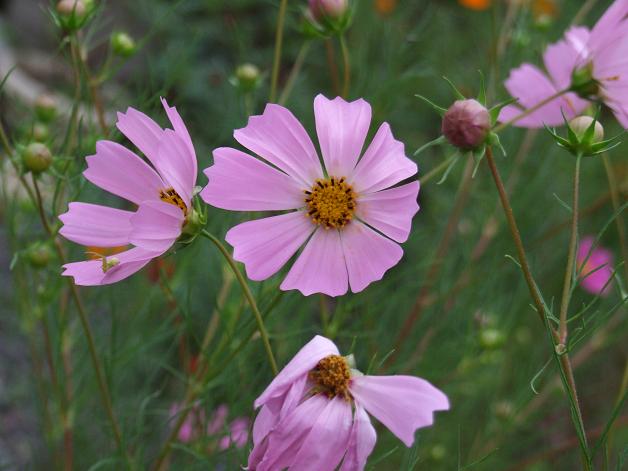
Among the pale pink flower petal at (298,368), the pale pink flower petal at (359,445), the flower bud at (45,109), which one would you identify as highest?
the flower bud at (45,109)

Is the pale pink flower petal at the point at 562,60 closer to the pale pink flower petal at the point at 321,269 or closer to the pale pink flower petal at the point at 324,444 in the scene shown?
the pale pink flower petal at the point at 321,269

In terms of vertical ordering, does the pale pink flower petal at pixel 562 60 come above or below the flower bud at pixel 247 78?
→ below

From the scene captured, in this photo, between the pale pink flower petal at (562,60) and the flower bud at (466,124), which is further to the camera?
the pale pink flower petal at (562,60)

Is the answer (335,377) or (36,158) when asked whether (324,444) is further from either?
(36,158)

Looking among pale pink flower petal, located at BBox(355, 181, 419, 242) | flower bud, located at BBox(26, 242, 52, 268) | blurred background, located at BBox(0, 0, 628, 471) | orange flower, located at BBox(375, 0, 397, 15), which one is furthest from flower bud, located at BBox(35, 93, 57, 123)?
orange flower, located at BBox(375, 0, 397, 15)

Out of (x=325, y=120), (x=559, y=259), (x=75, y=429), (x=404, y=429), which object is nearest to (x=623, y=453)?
(x=404, y=429)

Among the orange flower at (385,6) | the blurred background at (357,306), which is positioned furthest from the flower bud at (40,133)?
the orange flower at (385,6)

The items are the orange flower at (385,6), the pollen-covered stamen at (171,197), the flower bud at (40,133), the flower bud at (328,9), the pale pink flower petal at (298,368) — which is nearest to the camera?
the pale pink flower petal at (298,368)
